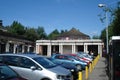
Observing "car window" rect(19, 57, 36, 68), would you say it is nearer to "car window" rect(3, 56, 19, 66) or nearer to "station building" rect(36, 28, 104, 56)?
"car window" rect(3, 56, 19, 66)

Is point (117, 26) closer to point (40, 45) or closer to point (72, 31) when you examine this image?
point (40, 45)

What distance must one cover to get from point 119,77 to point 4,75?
497cm

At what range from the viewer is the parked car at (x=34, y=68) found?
42.0 feet

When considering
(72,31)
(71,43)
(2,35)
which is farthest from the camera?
(72,31)

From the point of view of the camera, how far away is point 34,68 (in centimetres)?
1309

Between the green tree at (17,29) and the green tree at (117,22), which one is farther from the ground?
the green tree at (17,29)

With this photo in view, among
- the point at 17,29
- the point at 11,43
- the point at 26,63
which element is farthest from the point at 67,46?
the point at 26,63

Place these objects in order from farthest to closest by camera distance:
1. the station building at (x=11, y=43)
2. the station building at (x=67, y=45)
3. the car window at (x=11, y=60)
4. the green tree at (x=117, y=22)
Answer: the station building at (x=67, y=45)
the station building at (x=11, y=43)
the green tree at (x=117, y=22)
the car window at (x=11, y=60)

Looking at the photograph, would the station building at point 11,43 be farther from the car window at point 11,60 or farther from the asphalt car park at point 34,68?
the asphalt car park at point 34,68

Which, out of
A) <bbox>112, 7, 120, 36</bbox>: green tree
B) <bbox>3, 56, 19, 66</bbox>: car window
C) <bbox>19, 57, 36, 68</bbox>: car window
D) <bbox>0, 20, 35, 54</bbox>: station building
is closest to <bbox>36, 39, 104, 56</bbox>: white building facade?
<bbox>0, 20, 35, 54</bbox>: station building

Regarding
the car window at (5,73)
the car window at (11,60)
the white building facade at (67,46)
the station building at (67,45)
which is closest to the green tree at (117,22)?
the car window at (11,60)

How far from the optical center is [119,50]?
1176 centimetres

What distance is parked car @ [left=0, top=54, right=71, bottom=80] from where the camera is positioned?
1280cm

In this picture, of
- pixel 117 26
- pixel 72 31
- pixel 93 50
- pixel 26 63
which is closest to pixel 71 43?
pixel 93 50
